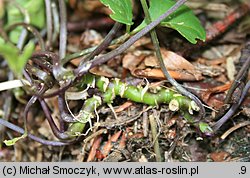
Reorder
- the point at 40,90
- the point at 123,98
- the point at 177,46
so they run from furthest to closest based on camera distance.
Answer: the point at 177,46, the point at 123,98, the point at 40,90

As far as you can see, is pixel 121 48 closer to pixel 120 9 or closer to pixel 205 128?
pixel 120 9

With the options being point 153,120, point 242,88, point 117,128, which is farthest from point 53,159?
point 242,88

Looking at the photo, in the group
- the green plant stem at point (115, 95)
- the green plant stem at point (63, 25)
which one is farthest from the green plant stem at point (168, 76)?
the green plant stem at point (63, 25)

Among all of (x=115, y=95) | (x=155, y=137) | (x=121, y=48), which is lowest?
(x=155, y=137)

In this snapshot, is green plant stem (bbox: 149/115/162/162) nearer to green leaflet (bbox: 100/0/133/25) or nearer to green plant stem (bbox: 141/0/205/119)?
green plant stem (bbox: 141/0/205/119)

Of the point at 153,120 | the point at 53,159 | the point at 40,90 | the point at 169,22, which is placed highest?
the point at 169,22

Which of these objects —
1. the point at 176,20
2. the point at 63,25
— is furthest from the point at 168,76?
the point at 63,25

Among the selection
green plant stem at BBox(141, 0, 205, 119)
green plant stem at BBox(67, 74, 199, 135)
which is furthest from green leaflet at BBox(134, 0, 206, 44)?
green plant stem at BBox(67, 74, 199, 135)

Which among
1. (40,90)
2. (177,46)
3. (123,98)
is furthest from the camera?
(177,46)

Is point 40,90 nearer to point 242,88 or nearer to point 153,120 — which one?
point 153,120
